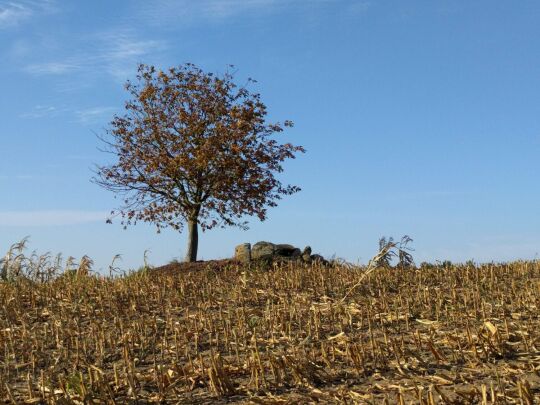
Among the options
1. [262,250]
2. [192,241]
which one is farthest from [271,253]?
[192,241]

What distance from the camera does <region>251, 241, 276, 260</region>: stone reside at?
23.0m

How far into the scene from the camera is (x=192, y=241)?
27.6m

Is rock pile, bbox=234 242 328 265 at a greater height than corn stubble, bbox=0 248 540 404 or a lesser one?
greater

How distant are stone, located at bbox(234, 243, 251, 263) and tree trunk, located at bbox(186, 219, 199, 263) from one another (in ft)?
14.1

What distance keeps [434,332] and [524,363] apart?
1.34 m

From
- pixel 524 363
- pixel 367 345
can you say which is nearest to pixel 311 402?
pixel 367 345

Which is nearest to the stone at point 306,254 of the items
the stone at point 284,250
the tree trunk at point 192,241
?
the stone at point 284,250

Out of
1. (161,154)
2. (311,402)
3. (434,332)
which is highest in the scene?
(161,154)

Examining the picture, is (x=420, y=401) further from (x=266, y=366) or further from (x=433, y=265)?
(x=433, y=265)

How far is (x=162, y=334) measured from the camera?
31.9 ft

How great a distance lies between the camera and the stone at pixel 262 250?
23.0 metres

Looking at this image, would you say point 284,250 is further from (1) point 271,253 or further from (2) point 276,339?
(2) point 276,339

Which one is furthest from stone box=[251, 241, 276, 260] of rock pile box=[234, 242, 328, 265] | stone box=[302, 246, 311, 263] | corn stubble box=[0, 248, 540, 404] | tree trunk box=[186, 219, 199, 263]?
corn stubble box=[0, 248, 540, 404]

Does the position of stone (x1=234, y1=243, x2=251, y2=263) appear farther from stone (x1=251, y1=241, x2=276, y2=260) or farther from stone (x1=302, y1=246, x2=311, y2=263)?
stone (x1=302, y1=246, x2=311, y2=263)
